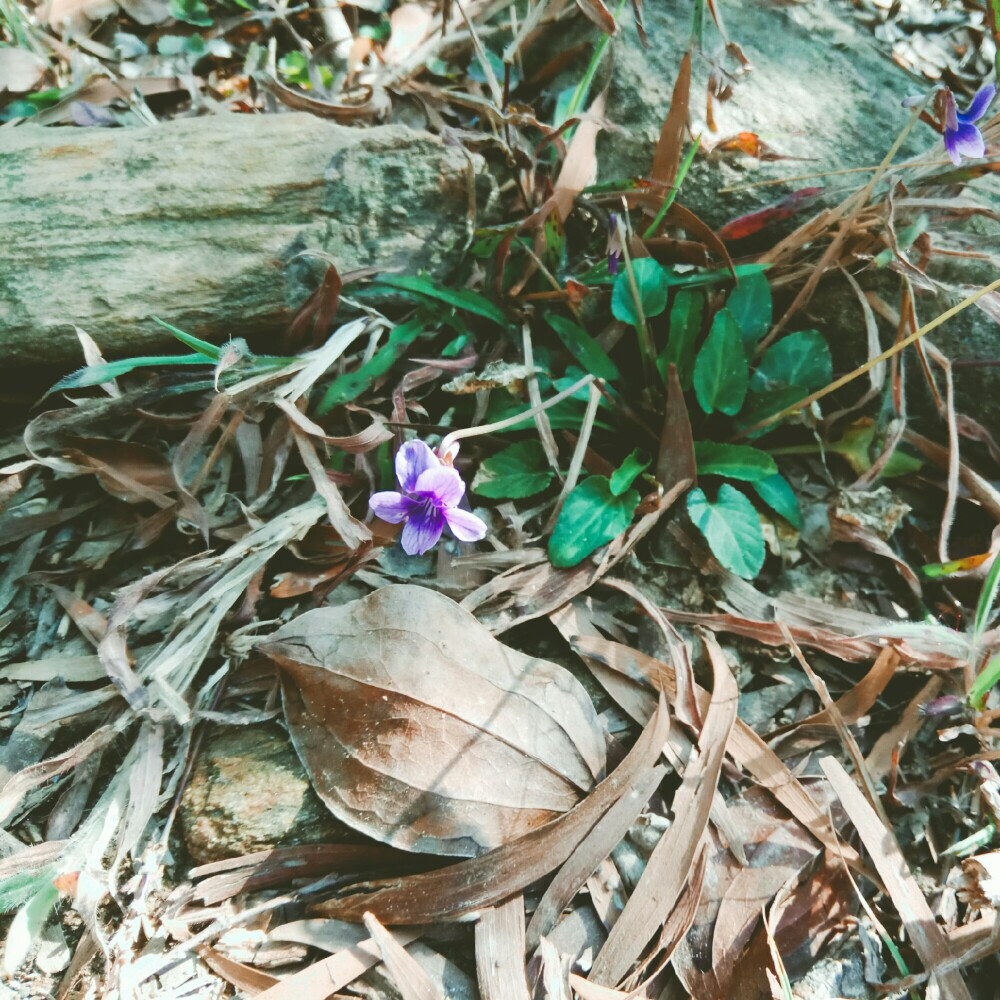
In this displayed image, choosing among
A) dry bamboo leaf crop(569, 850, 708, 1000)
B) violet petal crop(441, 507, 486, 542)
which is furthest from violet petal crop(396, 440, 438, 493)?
dry bamboo leaf crop(569, 850, 708, 1000)

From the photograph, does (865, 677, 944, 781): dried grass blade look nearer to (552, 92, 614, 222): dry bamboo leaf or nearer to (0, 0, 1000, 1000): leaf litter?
(0, 0, 1000, 1000): leaf litter

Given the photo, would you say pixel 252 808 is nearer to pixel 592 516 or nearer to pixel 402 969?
pixel 402 969

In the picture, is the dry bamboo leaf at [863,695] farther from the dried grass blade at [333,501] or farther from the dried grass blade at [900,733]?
the dried grass blade at [333,501]

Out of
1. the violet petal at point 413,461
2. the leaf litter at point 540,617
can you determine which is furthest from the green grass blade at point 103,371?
the violet petal at point 413,461

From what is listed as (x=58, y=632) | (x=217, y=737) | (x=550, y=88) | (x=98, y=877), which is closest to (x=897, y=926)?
(x=217, y=737)

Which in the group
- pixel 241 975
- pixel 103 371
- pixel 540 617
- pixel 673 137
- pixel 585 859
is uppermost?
pixel 673 137

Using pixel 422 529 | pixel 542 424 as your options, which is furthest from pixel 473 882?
pixel 542 424

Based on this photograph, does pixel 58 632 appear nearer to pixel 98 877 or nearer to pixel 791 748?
pixel 98 877
